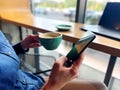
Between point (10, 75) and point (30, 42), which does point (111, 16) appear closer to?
point (30, 42)

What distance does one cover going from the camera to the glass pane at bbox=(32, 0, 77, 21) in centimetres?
165

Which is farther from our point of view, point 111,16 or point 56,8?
point 56,8

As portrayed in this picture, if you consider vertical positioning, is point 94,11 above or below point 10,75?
above

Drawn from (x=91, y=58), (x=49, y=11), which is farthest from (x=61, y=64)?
(x=49, y=11)

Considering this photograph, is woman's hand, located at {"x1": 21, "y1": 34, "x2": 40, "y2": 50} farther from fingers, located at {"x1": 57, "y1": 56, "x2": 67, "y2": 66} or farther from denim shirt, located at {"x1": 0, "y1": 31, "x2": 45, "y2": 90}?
fingers, located at {"x1": 57, "y1": 56, "x2": 67, "y2": 66}

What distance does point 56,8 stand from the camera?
1964 mm

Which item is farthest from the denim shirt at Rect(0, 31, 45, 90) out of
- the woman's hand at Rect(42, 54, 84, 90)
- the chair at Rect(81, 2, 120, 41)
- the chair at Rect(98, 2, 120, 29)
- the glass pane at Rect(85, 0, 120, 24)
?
the glass pane at Rect(85, 0, 120, 24)

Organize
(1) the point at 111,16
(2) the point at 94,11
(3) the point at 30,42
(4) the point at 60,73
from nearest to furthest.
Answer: (4) the point at 60,73 < (3) the point at 30,42 < (1) the point at 111,16 < (2) the point at 94,11

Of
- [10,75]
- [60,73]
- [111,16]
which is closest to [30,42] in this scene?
[10,75]

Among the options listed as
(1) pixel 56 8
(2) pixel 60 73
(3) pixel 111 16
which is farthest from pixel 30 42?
(1) pixel 56 8

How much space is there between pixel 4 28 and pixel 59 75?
1477mm

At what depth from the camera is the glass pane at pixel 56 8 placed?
165 centimetres

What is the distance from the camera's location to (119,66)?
1185 mm

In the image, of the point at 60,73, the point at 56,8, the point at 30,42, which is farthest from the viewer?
the point at 56,8
